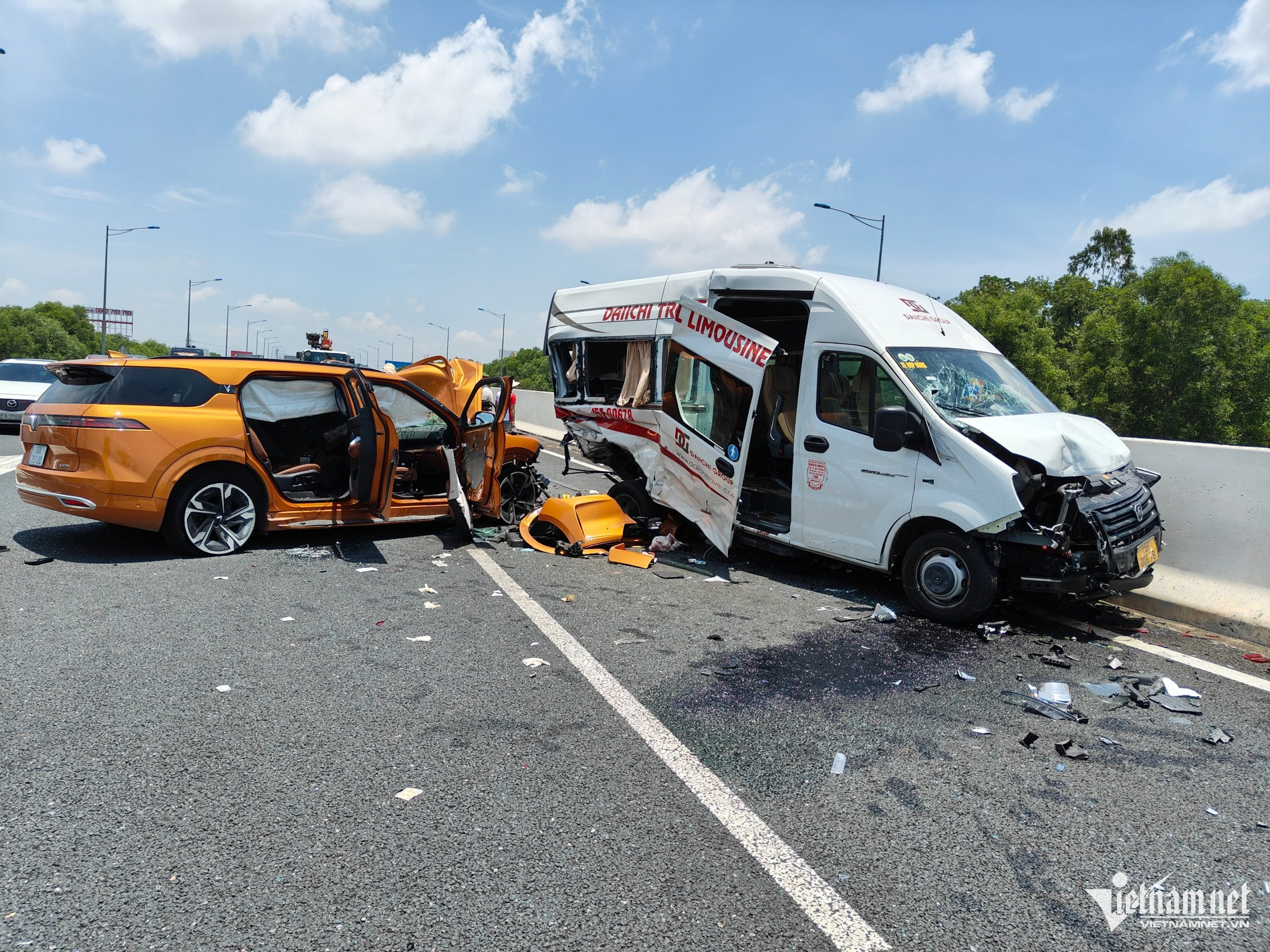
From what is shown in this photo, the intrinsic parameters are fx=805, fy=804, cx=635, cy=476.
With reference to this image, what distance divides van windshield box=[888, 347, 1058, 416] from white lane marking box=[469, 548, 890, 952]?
131 inches

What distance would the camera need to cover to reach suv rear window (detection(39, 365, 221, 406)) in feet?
22.0

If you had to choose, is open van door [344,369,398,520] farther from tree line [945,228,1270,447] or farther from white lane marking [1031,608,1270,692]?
tree line [945,228,1270,447]

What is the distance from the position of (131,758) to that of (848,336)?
18.1 feet

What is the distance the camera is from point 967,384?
6.39 m

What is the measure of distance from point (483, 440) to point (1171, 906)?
6.92 meters

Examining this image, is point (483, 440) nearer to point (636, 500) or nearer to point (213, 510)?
point (636, 500)

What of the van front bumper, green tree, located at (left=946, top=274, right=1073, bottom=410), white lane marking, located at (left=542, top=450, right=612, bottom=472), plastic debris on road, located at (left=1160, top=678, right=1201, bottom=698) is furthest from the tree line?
the van front bumper

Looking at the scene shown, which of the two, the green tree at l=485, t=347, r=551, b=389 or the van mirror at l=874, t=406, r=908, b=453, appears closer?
the van mirror at l=874, t=406, r=908, b=453

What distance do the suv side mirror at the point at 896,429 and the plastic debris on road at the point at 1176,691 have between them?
217 centimetres

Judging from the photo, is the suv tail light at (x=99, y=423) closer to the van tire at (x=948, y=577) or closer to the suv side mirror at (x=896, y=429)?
the suv side mirror at (x=896, y=429)

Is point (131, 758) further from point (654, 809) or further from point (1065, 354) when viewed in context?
point (1065, 354)

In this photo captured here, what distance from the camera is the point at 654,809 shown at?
3180 mm

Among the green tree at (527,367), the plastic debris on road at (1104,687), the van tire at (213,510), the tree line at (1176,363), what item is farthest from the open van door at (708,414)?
the green tree at (527,367)

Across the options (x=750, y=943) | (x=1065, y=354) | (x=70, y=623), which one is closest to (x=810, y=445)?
(x=750, y=943)
